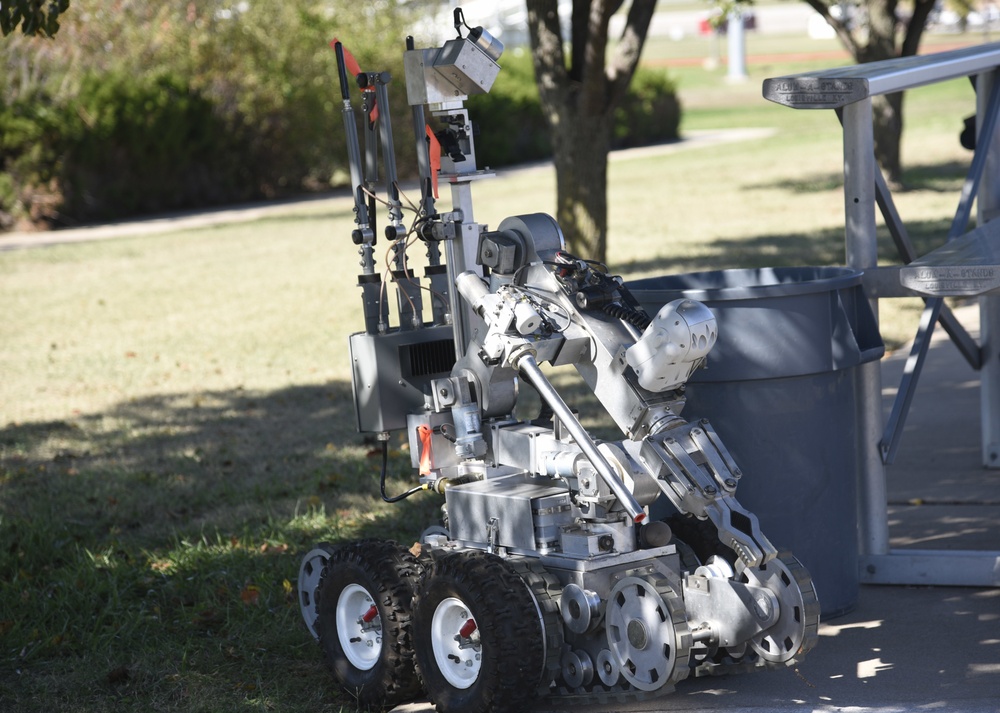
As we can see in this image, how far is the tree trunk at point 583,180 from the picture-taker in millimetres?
11750

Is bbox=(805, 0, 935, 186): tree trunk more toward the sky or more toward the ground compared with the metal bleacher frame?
more toward the sky

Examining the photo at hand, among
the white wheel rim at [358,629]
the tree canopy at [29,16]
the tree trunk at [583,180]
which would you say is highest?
the tree canopy at [29,16]

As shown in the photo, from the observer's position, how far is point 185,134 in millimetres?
23828

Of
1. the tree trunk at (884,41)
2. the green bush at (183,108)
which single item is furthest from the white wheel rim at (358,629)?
the green bush at (183,108)

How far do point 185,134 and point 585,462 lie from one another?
2137 centimetres

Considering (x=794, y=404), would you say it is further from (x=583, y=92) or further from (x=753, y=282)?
(x=583, y=92)

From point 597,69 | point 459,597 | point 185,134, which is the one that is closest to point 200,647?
point 459,597

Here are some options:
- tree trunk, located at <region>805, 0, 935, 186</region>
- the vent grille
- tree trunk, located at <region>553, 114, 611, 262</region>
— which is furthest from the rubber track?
tree trunk, located at <region>805, 0, 935, 186</region>

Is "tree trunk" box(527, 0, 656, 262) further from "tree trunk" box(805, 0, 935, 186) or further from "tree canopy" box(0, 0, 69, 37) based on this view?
"tree trunk" box(805, 0, 935, 186)

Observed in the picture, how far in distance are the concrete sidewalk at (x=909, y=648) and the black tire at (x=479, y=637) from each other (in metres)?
0.26

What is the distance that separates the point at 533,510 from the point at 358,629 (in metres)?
→ 0.72

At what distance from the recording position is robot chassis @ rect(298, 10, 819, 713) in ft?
11.7

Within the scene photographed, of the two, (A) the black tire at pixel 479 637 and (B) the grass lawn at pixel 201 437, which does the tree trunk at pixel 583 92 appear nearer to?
(B) the grass lawn at pixel 201 437

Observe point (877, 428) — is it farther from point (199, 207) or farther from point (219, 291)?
point (199, 207)
